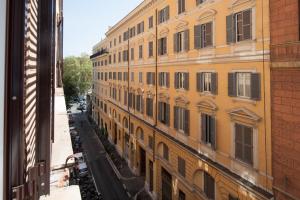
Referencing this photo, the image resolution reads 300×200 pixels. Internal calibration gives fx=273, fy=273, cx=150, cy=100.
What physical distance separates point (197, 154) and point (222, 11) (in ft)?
24.0

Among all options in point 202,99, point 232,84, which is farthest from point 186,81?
point 232,84

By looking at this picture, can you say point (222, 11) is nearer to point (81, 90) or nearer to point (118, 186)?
point (118, 186)

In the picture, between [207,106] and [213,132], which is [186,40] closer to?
[207,106]

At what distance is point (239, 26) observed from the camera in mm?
11492

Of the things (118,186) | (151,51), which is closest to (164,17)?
(151,51)

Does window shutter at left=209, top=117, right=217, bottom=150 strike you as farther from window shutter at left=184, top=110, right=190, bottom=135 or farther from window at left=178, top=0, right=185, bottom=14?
window at left=178, top=0, right=185, bottom=14

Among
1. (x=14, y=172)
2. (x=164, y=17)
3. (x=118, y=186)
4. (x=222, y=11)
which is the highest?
(x=164, y=17)

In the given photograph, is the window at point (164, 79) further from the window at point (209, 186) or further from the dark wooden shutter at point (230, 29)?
the dark wooden shutter at point (230, 29)

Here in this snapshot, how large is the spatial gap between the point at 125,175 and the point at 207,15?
18125 millimetres

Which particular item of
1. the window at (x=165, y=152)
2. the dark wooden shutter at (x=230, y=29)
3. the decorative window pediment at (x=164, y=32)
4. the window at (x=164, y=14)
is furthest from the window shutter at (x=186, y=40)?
the window at (x=165, y=152)

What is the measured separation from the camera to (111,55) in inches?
1500

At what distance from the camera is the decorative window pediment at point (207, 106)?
521 inches

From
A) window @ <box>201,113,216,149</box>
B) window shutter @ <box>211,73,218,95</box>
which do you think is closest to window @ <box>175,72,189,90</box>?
window @ <box>201,113,216,149</box>

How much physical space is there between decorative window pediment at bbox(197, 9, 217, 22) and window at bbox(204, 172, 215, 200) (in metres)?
7.95
